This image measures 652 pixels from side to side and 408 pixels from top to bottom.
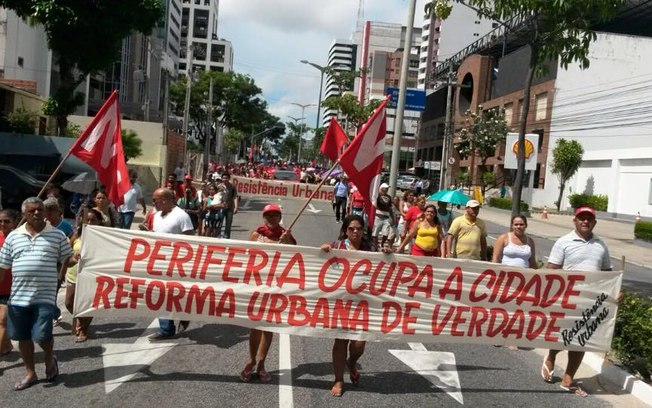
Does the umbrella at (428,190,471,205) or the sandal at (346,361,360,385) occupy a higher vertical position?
the umbrella at (428,190,471,205)

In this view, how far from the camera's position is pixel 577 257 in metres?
6.30

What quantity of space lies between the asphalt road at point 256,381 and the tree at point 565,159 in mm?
37326

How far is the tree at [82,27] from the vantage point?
18328mm

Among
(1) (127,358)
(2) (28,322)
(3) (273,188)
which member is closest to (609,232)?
(3) (273,188)

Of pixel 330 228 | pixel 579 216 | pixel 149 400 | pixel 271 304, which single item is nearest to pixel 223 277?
pixel 271 304

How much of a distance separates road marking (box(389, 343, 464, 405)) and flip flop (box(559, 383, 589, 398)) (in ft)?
3.24

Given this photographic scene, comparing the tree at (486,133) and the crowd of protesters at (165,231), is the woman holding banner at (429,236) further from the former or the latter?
the tree at (486,133)

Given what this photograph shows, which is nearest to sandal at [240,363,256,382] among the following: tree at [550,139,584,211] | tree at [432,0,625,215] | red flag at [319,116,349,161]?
red flag at [319,116,349,161]

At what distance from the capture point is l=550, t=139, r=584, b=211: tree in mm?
42188

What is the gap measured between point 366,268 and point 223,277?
50.7 inches

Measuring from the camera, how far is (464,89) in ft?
223

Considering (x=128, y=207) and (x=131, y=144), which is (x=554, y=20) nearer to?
(x=128, y=207)

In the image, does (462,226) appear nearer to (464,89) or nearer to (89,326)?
(89,326)

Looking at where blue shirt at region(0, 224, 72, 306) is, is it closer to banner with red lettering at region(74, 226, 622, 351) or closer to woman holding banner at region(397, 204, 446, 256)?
banner with red lettering at region(74, 226, 622, 351)
